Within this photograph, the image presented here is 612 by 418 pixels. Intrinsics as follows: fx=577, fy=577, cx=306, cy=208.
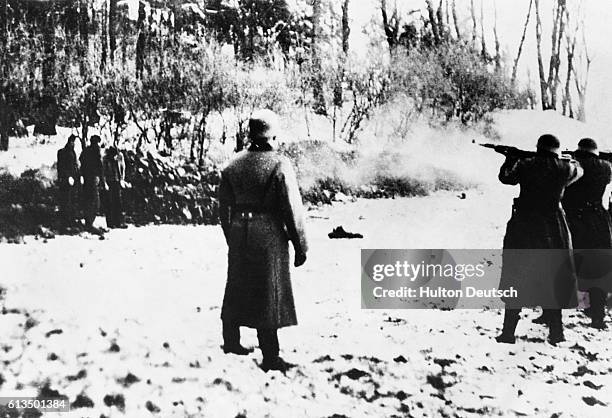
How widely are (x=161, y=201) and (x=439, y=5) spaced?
2.31m

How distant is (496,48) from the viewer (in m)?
4.05

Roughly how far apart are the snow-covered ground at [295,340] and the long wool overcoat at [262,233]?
1.16 feet

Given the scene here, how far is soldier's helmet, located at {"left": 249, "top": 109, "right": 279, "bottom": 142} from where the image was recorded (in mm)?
3258

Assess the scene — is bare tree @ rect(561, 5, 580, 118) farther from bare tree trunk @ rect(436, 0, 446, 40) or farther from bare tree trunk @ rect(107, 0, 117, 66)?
bare tree trunk @ rect(107, 0, 117, 66)

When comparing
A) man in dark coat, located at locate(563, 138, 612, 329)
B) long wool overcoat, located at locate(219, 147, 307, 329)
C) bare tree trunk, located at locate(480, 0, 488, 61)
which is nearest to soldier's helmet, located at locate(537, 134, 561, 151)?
man in dark coat, located at locate(563, 138, 612, 329)

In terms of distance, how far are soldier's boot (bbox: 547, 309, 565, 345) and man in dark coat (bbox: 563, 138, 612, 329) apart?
34 centimetres

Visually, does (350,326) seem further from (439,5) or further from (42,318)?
(439,5)

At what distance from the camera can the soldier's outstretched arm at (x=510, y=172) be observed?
3.65 m

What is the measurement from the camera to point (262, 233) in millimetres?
3230

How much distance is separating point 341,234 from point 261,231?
74 centimetres

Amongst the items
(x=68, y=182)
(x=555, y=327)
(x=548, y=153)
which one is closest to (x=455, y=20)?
(x=548, y=153)

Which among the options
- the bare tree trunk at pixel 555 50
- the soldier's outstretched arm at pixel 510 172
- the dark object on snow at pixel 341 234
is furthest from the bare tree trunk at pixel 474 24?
the dark object on snow at pixel 341 234

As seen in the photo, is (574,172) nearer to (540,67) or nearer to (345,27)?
(540,67)

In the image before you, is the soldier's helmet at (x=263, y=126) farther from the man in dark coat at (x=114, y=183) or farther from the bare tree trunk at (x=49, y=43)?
the bare tree trunk at (x=49, y=43)
